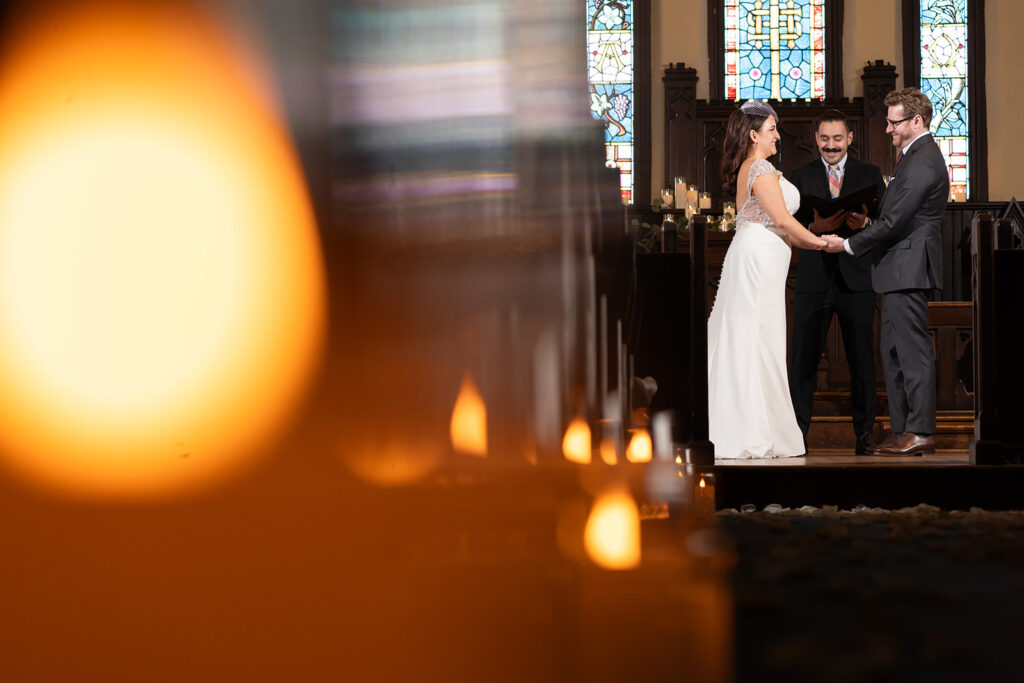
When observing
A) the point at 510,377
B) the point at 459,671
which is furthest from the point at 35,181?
the point at 510,377

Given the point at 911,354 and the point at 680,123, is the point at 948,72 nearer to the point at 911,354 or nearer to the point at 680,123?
the point at 680,123

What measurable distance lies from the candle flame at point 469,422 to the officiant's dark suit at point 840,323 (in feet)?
14.2

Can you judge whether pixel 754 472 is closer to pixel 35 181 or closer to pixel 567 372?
pixel 567 372

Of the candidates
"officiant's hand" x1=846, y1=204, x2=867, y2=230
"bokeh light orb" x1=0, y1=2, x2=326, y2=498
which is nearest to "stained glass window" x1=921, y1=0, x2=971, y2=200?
"officiant's hand" x1=846, y1=204, x2=867, y2=230

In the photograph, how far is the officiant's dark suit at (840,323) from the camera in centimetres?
512

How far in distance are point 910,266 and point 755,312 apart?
29.2 inches

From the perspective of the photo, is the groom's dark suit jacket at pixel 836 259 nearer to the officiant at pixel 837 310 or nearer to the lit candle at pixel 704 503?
the officiant at pixel 837 310

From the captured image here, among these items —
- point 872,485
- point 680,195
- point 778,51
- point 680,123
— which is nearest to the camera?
point 872,485

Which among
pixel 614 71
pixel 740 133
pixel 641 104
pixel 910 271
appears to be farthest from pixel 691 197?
pixel 910 271

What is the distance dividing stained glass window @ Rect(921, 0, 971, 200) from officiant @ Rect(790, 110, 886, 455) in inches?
209

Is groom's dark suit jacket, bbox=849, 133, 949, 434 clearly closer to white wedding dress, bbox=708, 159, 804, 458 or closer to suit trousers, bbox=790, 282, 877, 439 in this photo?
suit trousers, bbox=790, 282, 877, 439

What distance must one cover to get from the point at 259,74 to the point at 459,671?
48cm

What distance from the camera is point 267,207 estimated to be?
45cm

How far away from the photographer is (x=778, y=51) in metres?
10.1
